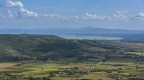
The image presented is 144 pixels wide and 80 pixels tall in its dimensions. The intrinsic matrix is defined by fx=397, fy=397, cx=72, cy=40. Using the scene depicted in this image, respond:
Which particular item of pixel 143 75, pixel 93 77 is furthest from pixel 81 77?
pixel 143 75

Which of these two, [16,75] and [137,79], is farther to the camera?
[16,75]

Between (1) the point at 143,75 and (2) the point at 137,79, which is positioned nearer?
(2) the point at 137,79

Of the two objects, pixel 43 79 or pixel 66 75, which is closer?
pixel 43 79

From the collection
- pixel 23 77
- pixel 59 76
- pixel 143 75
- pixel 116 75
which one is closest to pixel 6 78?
pixel 23 77

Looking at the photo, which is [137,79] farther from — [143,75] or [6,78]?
[6,78]

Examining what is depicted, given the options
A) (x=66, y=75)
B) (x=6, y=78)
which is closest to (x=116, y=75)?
(x=66, y=75)

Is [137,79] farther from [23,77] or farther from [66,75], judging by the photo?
[23,77]

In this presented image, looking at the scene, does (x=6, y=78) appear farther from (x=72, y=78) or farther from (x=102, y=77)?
(x=102, y=77)
